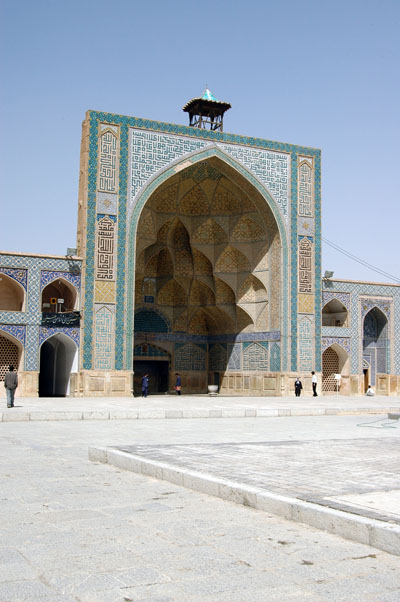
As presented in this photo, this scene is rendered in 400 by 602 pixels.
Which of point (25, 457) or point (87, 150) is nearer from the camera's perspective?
point (25, 457)

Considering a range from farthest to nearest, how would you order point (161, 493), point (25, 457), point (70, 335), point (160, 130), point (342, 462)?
point (160, 130), point (70, 335), point (25, 457), point (342, 462), point (161, 493)

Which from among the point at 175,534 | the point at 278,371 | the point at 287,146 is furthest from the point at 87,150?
the point at 175,534

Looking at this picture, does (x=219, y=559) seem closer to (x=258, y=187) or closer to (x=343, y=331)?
(x=258, y=187)

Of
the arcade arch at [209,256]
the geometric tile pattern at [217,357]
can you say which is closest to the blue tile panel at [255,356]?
the arcade arch at [209,256]

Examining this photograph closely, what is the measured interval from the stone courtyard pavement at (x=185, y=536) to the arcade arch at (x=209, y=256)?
17223 millimetres

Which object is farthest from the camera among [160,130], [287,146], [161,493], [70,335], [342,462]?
[287,146]

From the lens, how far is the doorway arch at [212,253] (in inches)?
898

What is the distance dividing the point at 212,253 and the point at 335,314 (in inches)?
198

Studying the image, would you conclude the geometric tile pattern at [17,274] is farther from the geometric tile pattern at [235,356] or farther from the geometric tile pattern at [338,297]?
the geometric tile pattern at [338,297]

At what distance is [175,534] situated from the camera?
361 centimetres

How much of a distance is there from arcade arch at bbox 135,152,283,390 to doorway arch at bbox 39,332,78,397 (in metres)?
3.41

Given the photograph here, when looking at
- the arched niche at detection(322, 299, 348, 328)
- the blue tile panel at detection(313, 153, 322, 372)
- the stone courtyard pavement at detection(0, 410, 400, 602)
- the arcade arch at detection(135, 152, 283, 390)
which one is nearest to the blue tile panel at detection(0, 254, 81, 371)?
the arcade arch at detection(135, 152, 283, 390)

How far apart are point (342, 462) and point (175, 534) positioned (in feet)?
7.54

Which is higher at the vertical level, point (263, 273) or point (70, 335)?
point (263, 273)
